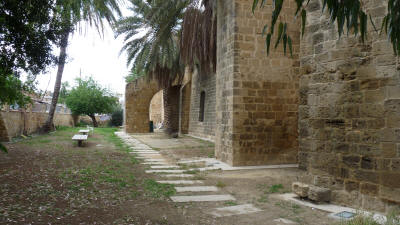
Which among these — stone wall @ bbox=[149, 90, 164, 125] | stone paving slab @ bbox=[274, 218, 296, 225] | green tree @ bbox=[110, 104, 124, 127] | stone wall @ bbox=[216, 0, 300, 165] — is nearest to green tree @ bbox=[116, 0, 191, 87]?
stone wall @ bbox=[216, 0, 300, 165]

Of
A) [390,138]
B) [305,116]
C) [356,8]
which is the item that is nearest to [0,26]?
[305,116]

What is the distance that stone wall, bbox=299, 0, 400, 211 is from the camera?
12.3 feet

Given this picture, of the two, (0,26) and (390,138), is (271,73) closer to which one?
(390,138)

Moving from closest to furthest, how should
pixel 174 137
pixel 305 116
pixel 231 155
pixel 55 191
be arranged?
pixel 55 191
pixel 305 116
pixel 231 155
pixel 174 137

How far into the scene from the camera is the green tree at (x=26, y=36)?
18.9 feet

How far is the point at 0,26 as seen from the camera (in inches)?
210

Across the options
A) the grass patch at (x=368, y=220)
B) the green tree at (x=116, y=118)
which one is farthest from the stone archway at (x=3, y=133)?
the green tree at (x=116, y=118)

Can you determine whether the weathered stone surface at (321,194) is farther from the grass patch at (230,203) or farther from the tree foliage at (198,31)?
the tree foliage at (198,31)

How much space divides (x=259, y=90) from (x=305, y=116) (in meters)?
2.83

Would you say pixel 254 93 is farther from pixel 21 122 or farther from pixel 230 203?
pixel 21 122

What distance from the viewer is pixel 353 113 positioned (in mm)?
4141

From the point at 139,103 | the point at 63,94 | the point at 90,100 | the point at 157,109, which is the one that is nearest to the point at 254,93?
the point at 139,103

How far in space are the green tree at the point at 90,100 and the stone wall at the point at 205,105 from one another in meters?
13.5

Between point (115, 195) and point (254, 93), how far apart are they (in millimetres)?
4424
